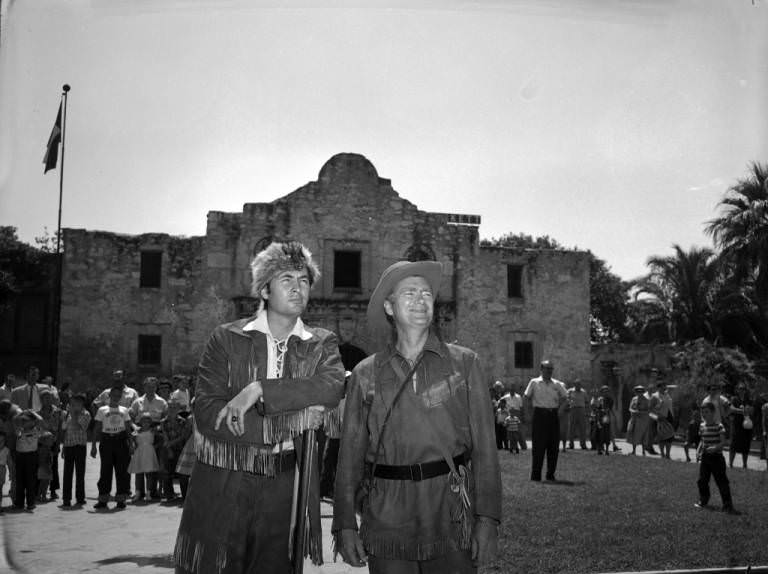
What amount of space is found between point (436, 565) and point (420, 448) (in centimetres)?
52

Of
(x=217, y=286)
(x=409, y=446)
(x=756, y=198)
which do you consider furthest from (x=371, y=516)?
(x=756, y=198)

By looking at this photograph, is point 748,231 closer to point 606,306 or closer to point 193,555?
point 606,306

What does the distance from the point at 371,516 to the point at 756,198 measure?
92.4 ft

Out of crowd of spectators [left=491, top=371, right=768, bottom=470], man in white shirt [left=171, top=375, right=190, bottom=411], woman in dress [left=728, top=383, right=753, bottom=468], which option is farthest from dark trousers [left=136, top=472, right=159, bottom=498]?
woman in dress [left=728, top=383, right=753, bottom=468]

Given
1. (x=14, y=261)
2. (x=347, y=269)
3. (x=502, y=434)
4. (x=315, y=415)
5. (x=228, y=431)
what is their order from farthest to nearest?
(x=14, y=261) < (x=347, y=269) < (x=502, y=434) < (x=315, y=415) < (x=228, y=431)

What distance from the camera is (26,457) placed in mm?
9734

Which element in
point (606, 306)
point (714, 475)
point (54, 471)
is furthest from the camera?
point (606, 306)

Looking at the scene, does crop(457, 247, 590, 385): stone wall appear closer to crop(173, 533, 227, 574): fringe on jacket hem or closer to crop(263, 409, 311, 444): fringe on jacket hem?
crop(263, 409, 311, 444): fringe on jacket hem

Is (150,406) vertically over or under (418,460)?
under

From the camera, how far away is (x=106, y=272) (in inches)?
869

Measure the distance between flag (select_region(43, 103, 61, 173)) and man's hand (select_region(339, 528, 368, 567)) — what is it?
19058 mm

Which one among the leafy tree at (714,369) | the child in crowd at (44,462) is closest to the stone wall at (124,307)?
the child in crowd at (44,462)

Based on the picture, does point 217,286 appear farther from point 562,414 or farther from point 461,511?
point 461,511

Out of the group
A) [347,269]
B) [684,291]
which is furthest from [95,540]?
[684,291]
